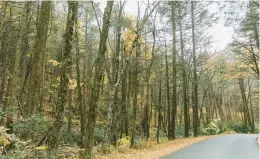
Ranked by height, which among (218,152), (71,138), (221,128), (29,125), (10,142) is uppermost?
(29,125)

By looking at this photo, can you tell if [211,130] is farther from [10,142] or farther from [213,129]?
[10,142]

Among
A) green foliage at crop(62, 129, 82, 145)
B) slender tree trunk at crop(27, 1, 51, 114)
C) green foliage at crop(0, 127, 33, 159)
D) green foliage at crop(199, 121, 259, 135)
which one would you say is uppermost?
slender tree trunk at crop(27, 1, 51, 114)

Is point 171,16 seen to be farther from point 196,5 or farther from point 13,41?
point 13,41

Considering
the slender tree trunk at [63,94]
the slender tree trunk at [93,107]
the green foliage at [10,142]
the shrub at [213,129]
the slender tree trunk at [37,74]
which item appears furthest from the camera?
the shrub at [213,129]

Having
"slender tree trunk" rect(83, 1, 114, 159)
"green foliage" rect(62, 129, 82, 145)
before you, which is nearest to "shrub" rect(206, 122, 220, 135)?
"green foliage" rect(62, 129, 82, 145)

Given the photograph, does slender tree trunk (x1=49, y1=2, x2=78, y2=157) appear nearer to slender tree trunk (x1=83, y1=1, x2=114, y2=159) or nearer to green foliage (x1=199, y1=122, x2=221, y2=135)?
slender tree trunk (x1=83, y1=1, x2=114, y2=159)

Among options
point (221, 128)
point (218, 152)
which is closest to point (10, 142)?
point (218, 152)

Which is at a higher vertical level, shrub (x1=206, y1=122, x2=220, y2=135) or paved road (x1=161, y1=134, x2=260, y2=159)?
paved road (x1=161, y1=134, x2=260, y2=159)

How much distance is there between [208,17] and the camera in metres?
22.6

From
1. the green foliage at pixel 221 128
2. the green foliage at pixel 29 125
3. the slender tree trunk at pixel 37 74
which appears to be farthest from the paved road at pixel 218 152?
the green foliage at pixel 221 128

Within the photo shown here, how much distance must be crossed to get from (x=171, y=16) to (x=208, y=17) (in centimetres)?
517

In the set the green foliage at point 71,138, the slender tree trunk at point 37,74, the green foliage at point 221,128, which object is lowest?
the green foliage at point 221,128

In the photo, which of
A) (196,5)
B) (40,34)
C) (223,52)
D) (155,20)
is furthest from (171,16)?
(223,52)

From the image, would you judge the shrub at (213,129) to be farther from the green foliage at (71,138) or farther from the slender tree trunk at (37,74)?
the slender tree trunk at (37,74)
